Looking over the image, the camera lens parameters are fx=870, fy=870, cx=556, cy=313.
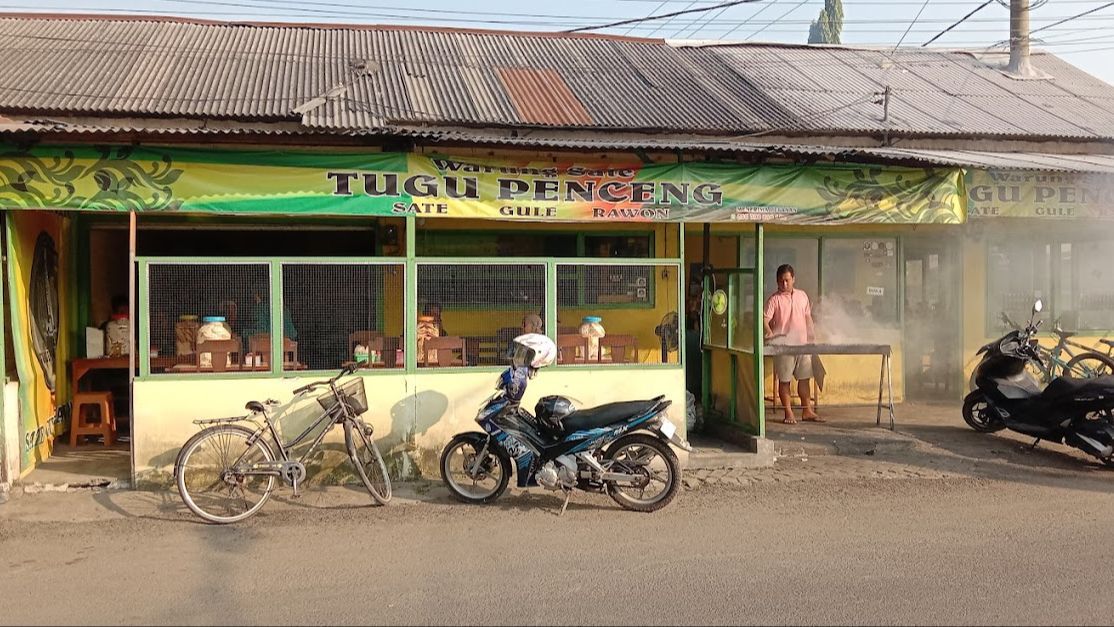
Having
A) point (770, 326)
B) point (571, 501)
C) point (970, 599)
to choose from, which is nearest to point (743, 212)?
point (770, 326)

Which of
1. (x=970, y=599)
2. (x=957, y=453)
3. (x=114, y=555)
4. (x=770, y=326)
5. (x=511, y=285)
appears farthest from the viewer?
(x=770, y=326)

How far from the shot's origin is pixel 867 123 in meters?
11.6

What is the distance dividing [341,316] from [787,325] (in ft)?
17.1

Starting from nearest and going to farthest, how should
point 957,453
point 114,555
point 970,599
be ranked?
1. point 970,599
2. point 114,555
3. point 957,453

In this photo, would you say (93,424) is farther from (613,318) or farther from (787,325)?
(787,325)

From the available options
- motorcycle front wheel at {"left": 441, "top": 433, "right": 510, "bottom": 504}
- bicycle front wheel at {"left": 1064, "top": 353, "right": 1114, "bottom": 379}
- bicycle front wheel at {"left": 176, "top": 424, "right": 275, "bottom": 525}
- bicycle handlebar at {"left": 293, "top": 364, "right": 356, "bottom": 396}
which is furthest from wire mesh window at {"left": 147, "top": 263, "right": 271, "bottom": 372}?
bicycle front wheel at {"left": 1064, "top": 353, "right": 1114, "bottom": 379}

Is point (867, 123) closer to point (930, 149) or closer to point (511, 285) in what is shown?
point (930, 149)

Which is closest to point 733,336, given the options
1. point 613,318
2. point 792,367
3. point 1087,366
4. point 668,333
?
point 668,333

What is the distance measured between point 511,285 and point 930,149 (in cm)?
669

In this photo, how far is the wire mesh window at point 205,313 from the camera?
7.52 meters

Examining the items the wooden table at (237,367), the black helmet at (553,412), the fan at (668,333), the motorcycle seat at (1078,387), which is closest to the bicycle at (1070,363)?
the motorcycle seat at (1078,387)

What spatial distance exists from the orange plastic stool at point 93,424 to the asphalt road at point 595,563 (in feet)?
8.62

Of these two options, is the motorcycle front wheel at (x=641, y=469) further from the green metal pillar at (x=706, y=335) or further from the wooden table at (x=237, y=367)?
the green metal pillar at (x=706, y=335)

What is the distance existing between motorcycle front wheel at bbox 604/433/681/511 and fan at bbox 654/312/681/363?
6.21 feet
